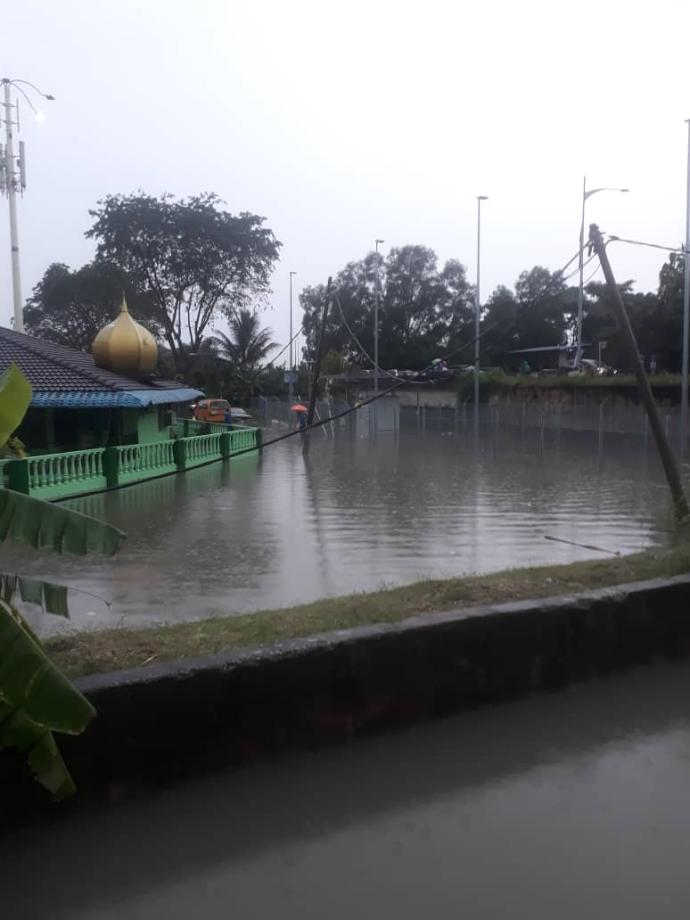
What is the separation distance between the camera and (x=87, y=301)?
43.0m

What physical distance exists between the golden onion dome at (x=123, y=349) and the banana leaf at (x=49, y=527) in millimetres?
20414

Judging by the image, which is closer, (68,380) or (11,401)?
(11,401)

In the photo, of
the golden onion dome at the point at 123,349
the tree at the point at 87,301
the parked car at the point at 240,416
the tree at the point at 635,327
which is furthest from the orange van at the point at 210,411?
the golden onion dome at the point at 123,349

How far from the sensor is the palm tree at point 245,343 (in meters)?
54.4

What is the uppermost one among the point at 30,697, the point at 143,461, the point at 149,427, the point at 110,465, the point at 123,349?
A: the point at 123,349

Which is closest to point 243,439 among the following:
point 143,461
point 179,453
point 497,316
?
point 179,453

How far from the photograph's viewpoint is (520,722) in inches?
193

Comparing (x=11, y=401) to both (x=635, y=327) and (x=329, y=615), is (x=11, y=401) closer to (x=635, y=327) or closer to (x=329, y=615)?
(x=329, y=615)

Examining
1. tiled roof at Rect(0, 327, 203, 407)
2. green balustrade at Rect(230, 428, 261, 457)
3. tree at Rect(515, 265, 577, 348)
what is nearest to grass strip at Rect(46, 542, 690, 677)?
tiled roof at Rect(0, 327, 203, 407)

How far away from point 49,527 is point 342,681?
5.52 feet

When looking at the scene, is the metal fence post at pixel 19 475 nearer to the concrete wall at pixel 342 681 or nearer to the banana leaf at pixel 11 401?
the concrete wall at pixel 342 681

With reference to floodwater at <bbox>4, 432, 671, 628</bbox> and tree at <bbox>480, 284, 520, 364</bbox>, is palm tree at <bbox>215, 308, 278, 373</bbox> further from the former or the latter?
floodwater at <bbox>4, 432, 671, 628</bbox>

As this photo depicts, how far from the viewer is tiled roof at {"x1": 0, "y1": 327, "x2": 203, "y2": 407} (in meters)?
19.7

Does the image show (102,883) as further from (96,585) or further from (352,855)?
(96,585)
